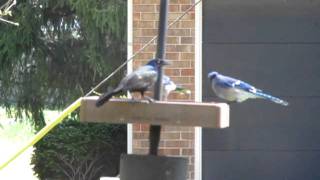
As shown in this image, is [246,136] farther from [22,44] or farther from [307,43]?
[22,44]

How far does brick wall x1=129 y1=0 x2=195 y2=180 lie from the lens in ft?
27.0

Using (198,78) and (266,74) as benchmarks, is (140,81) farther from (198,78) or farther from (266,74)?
(266,74)

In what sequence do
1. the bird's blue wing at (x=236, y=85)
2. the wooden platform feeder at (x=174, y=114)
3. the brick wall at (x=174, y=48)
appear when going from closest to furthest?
the wooden platform feeder at (x=174, y=114), the bird's blue wing at (x=236, y=85), the brick wall at (x=174, y=48)

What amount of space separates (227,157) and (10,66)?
14.4 feet

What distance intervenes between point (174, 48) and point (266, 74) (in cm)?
99

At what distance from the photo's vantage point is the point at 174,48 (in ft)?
27.1

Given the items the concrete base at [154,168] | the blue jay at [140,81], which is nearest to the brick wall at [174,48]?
the concrete base at [154,168]

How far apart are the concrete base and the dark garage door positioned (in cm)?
418

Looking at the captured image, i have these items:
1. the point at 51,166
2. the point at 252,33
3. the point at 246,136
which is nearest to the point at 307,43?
the point at 252,33

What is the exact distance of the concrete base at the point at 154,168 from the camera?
4.16 m

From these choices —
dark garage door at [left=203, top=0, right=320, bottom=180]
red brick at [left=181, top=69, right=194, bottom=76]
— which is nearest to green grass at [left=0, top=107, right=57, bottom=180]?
red brick at [left=181, top=69, right=194, bottom=76]

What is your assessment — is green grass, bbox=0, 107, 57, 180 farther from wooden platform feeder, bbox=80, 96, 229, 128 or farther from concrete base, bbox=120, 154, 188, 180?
wooden platform feeder, bbox=80, 96, 229, 128

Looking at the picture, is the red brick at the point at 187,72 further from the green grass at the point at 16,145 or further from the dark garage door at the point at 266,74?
the green grass at the point at 16,145

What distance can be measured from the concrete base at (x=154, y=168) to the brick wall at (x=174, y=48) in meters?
4.00
